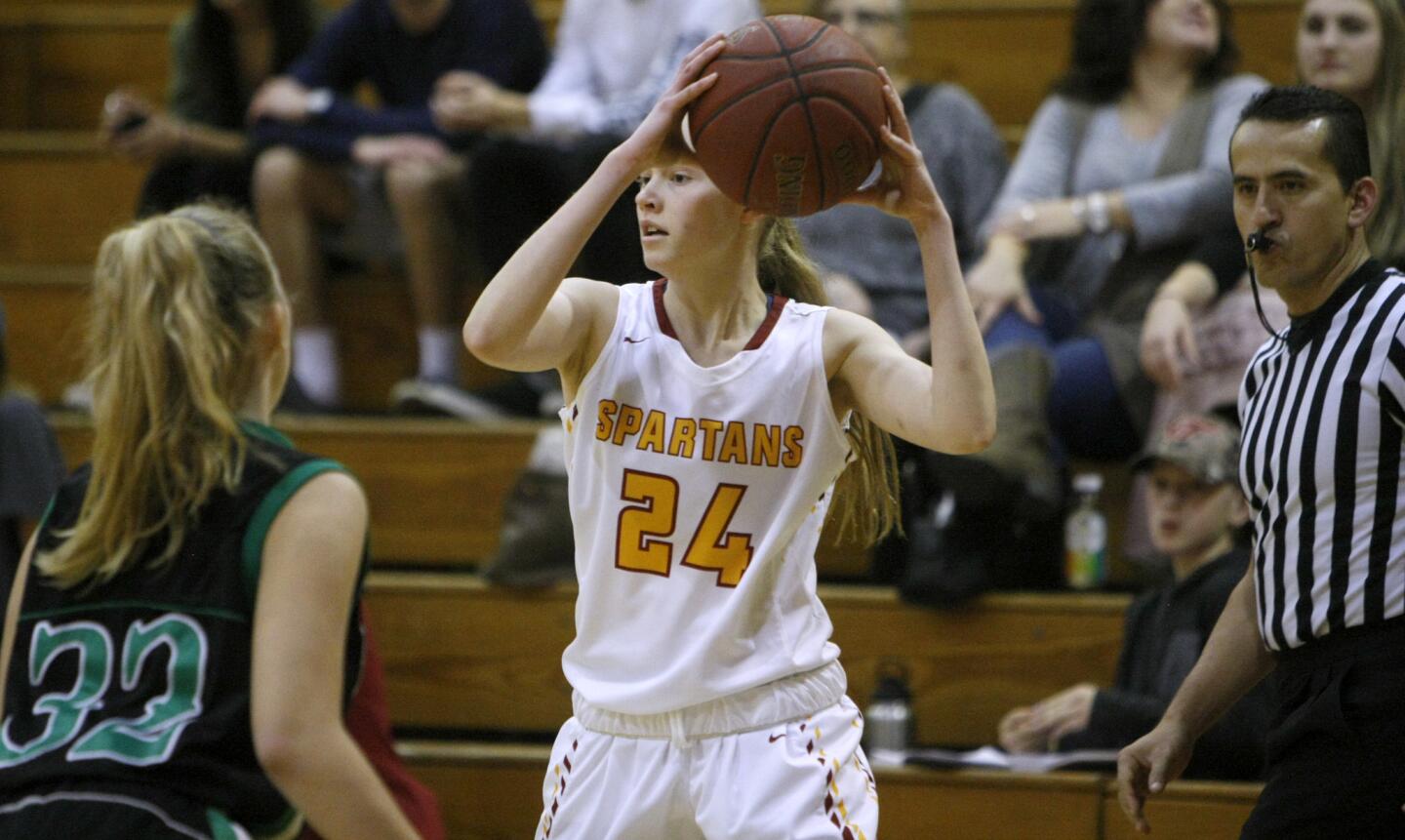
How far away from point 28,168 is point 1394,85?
16.4ft

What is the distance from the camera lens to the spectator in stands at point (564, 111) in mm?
5414

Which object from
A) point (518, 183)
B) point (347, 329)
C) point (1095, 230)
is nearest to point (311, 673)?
point (1095, 230)

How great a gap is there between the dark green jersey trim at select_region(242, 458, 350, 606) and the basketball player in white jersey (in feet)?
1.01

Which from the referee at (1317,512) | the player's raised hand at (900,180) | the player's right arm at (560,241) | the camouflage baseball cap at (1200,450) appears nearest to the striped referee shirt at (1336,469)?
the referee at (1317,512)

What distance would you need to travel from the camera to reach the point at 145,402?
2455mm

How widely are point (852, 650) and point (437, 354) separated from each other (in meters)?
1.90

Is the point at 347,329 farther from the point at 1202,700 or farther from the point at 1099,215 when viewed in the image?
the point at 1202,700

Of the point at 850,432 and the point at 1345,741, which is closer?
the point at 1345,741

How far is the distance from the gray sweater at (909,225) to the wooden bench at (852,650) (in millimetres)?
924

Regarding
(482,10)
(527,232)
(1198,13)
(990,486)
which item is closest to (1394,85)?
(1198,13)

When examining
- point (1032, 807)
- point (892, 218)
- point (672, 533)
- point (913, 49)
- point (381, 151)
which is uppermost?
point (672, 533)

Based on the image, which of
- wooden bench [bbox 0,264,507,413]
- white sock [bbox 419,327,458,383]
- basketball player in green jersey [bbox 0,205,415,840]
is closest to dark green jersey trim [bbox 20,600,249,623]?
basketball player in green jersey [bbox 0,205,415,840]

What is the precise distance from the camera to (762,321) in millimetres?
2652

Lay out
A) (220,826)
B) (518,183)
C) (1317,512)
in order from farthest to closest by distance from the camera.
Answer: (518,183) < (1317,512) < (220,826)
